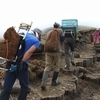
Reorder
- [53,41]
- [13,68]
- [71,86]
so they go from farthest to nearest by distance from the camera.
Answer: [71,86] < [53,41] < [13,68]

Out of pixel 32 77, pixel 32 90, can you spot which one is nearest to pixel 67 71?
pixel 32 77

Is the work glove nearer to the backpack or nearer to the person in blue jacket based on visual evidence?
the person in blue jacket

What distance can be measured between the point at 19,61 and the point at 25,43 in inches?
13.0

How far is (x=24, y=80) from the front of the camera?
4160 mm

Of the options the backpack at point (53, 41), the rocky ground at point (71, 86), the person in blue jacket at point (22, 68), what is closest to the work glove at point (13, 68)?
the person in blue jacket at point (22, 68)

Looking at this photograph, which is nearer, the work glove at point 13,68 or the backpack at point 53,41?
the work glove at point 13,68

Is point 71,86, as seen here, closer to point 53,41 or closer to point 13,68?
point 53,41

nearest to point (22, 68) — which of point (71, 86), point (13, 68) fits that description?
point (13, 68)

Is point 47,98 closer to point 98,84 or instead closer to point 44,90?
point 44,90

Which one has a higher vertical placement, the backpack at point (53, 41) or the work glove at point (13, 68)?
the backpack at point (53, 41)

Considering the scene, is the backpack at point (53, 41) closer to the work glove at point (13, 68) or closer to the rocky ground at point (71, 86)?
the rocky ground at point (71, 86)

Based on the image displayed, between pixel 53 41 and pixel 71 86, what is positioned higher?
pixel 53 41

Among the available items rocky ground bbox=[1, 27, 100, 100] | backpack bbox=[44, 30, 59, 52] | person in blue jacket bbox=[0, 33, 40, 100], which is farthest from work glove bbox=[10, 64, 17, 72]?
backpack bbox=[44, 30, 59, 52]

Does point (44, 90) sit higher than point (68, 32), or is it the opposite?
point (68, 32)
